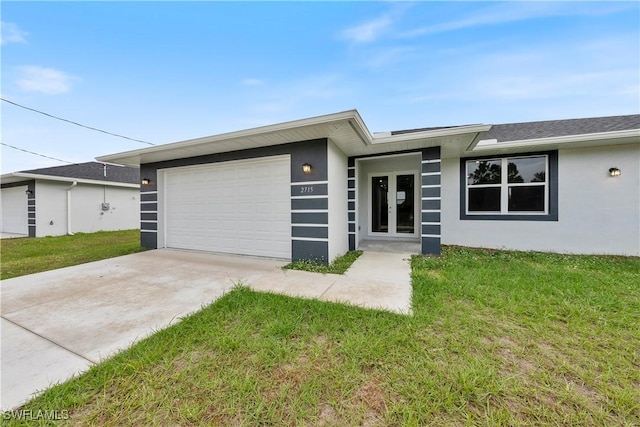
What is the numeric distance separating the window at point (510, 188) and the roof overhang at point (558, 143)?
1.01 ft

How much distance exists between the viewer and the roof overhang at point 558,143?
193 inches

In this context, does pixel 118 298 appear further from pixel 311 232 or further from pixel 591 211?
pixel 591 211

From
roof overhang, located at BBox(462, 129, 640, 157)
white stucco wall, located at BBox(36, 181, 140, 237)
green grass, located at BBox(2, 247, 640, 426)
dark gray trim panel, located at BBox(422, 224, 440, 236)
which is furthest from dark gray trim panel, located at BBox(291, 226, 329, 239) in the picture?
white stucco wall, located at BBox(36, 181, 140, 237)

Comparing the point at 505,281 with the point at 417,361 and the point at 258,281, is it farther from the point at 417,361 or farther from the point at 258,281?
the point at 258,281

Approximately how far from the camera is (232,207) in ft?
18.3

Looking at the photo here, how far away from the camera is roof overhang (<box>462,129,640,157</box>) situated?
4.89 metres

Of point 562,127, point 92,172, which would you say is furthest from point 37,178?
point 562,127

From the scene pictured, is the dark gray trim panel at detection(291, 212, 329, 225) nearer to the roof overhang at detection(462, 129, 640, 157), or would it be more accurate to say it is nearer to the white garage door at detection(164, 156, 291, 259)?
the white garage door at detection(164, 156, 291, 259)

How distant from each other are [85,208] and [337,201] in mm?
12686

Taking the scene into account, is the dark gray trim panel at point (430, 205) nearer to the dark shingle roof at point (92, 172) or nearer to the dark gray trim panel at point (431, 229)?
the dark gray trim panel at point (431, 229)

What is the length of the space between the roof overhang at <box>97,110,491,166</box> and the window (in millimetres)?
1092

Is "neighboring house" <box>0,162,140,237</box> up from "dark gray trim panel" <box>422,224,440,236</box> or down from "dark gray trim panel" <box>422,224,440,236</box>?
up

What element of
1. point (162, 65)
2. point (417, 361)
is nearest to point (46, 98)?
point (162, 65)

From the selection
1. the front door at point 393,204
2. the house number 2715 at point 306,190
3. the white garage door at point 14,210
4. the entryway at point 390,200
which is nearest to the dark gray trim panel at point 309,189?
the house number 2715 at point 306,190
